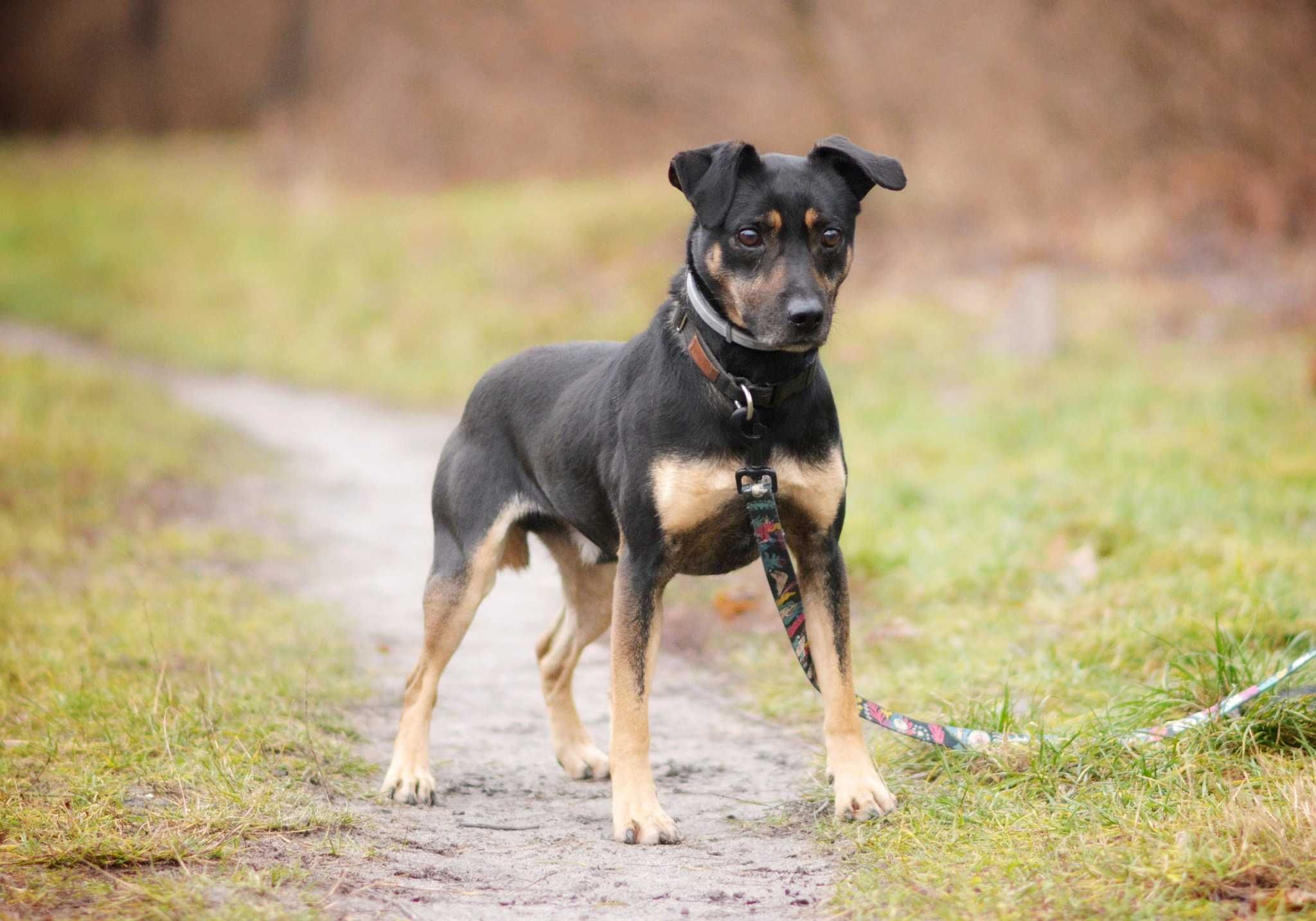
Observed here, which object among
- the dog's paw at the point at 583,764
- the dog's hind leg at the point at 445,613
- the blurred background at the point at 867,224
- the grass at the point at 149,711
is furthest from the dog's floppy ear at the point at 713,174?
the blurred background at the point at 867,224

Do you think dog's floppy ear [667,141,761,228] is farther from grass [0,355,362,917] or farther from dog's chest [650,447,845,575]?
grass [0,355,362,917]

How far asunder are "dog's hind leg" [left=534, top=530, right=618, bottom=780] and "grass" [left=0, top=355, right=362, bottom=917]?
75cm

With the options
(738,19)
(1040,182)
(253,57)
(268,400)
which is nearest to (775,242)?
(268,400)

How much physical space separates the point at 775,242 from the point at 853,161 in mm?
402

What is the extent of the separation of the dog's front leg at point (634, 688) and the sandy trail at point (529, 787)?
0.46ft

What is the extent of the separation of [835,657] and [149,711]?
2.36m

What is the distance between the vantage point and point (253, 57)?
28250 millimetres

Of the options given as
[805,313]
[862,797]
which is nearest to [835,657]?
[862,797]

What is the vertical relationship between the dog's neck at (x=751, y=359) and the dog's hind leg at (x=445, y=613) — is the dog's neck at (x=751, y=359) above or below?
above

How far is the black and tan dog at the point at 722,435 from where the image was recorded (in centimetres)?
374

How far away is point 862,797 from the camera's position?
3822 mm

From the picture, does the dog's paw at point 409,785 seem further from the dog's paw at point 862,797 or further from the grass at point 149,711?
the dog's paw at point 862,797

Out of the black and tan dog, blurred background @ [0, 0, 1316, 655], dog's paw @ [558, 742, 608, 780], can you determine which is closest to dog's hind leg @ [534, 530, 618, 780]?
dog's paw @ [558, 742, 608, 780]

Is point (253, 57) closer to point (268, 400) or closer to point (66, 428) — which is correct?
point (268, 400)
